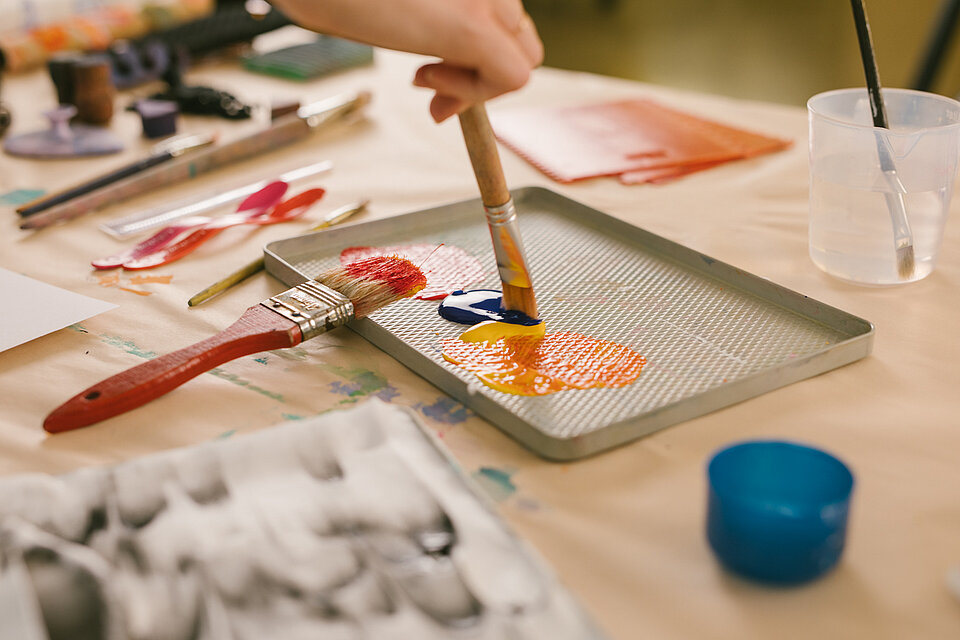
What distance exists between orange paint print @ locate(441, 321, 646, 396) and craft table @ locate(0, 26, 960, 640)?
0.04 meters

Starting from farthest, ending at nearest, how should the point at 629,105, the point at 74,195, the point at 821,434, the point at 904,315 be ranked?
the point at 629,105
the point at 74,195
the point at 904,315
the point at 821,434

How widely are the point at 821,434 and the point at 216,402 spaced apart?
417mm

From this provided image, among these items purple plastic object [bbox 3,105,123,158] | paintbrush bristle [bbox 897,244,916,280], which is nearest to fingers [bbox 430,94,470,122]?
paintbrush bristle [bbox 897,244,916,280]

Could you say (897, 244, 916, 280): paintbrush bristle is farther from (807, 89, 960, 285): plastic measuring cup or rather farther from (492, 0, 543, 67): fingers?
(492, 0, 543, 67): fingers

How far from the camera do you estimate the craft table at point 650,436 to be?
46cm

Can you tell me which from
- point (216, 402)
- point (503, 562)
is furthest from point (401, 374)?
point (503, 562)

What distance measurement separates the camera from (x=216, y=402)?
65 centimetres

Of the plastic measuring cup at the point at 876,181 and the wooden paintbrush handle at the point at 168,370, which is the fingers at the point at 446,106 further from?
the plastic measuring cup at the point at 876,181

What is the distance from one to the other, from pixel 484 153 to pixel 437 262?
0.19 metres

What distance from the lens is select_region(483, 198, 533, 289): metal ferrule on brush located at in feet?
2.31

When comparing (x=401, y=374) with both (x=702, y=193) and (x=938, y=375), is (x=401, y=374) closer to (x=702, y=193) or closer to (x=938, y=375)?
(x=938, y=375)

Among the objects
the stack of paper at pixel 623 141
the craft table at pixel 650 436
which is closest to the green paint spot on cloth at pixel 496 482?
the craft table at pixel 650 436

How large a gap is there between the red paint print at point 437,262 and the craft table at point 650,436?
0.08m

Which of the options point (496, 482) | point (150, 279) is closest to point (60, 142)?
point (150, 279)
